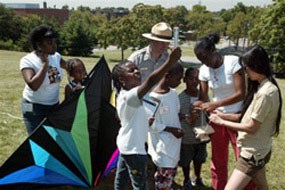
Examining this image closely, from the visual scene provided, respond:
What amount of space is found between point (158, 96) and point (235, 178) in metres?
0.98

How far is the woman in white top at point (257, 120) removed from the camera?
2959mm

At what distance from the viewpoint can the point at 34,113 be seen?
3.92 meters

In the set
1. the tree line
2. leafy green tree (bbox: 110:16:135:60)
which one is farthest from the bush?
leafy green tree (bbox: 110:16:135:60)

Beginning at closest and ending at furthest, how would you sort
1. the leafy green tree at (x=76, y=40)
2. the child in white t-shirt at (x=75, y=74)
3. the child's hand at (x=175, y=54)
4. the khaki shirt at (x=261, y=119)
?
the child's hand at (x=175, y=54) → the khaki shirt at (x=261, y=119) → the child in white t-shirt at (x=75, y=74) → the leafy green tree at (x=76, y=40)

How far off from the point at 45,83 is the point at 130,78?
121 cm

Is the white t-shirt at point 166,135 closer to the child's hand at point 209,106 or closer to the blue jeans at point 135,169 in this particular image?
the child's hand at point 209,106

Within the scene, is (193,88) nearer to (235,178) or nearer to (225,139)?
(225,139)

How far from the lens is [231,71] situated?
11.5 feet

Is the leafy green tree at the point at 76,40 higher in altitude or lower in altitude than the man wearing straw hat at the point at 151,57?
lower

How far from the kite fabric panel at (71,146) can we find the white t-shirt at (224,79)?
1044 mm

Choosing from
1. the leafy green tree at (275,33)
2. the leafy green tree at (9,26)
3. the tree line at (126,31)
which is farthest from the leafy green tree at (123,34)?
the leafy green tree at (275,33)

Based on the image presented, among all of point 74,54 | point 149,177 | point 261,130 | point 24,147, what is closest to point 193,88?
point 261,130

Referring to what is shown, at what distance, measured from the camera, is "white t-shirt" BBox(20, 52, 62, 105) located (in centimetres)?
373

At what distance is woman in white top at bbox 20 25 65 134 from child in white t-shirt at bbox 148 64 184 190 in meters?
1.09
